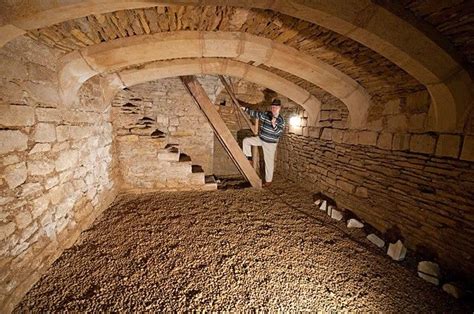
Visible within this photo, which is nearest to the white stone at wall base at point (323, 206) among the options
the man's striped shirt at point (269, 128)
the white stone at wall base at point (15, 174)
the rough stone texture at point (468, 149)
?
the man's striped shirt at point (269, 128)

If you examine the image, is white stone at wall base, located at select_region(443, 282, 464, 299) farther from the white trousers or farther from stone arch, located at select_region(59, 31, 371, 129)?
the white trousers

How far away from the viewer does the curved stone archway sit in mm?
1240

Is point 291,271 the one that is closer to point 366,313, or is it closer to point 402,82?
point 366,313

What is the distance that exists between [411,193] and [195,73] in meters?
3.38

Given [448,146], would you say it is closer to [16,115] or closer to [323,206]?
[323,206]

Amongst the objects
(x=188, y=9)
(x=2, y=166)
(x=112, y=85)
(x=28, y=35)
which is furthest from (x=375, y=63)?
(x=112, y=85)

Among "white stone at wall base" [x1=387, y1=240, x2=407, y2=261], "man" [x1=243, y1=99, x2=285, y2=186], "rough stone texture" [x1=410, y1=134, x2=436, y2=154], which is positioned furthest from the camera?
"man" [x1=243, y1=99, x2=285, y2=186]

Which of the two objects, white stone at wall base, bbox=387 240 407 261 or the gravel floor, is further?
white stone at wall base, bbox=387 240 407 261

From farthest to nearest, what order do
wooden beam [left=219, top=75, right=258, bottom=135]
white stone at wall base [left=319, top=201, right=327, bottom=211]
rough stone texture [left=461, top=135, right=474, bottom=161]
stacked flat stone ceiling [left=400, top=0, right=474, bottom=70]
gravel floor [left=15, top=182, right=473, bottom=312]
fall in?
wooden beam [left=219, top=75, right=258, bottom=135], white stone at wall base [left=319, top=201, right=327, bottom=211], rough stone texture [left=461, top=135, right=474, bottom=161], gravel floor [left=15, top=182, right=473, bottom=312], stacked flat stone ceiling [left=400, top=0, right=474, bottom=70]

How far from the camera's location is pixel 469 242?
5.85ft

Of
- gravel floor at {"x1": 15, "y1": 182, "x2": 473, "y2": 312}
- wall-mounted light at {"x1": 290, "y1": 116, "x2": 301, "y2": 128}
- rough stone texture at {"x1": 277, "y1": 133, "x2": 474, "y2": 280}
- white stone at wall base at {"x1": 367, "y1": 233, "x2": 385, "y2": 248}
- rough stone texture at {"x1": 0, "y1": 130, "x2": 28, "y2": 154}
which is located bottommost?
gravel floor at {"x1": 15, "y1": 182, "x2": 473, "y2": 312}

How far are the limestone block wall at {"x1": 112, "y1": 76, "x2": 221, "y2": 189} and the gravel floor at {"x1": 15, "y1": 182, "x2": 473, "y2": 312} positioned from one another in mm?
984

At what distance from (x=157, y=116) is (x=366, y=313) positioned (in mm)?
4447

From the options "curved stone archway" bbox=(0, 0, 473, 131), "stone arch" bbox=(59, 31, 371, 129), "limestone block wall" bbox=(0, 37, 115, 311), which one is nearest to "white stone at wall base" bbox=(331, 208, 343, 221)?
"curved stone archway" bbox=(0, 0, 473, 131)
